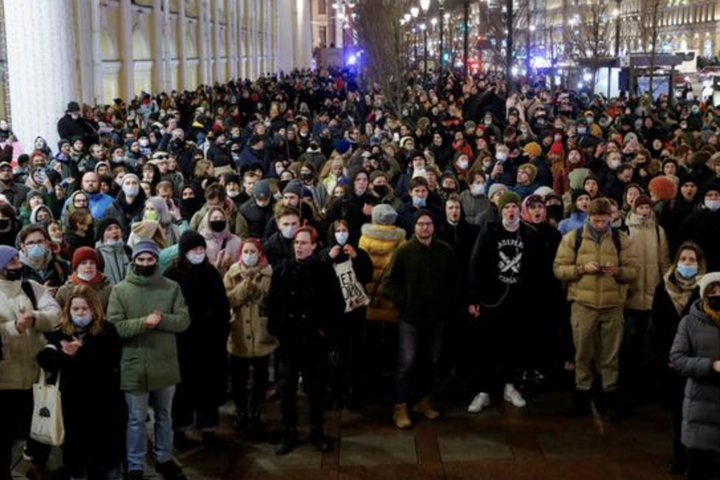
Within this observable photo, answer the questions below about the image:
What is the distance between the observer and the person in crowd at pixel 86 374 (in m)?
6.53

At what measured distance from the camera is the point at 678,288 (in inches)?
291

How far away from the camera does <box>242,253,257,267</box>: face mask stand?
8.13 m

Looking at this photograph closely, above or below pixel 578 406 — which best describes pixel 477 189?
above

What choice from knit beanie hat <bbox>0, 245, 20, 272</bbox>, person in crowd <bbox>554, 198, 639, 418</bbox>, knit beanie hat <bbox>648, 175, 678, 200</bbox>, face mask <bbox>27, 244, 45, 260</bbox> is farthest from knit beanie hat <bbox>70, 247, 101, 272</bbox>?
knit beanie hat <bbox>648, 175, 678, 200</bbox>

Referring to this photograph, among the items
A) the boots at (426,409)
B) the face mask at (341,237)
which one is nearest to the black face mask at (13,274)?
the face mask at (341,237)

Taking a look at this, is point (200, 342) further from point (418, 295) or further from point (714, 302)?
point (714, 302)

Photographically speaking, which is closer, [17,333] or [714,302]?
[714,302]

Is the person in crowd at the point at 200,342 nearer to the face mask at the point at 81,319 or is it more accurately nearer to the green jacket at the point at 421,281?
the face mask at the point at 81,319

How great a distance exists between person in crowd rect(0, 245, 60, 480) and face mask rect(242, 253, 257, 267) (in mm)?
1659

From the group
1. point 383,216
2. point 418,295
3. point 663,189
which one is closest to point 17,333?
point 418,295

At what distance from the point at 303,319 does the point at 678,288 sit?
293cm

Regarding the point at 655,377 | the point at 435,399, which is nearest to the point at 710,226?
the point at 655,377

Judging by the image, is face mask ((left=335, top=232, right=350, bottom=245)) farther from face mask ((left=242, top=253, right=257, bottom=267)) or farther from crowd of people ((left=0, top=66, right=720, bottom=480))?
face mask ((left=242, top=253, right=257, bottom=267))

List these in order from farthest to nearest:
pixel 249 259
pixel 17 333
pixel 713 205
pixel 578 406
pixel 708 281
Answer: pixel 713 205, pixel 578 406, pixel 249 259, pixel 17 333, pixel 708 281
